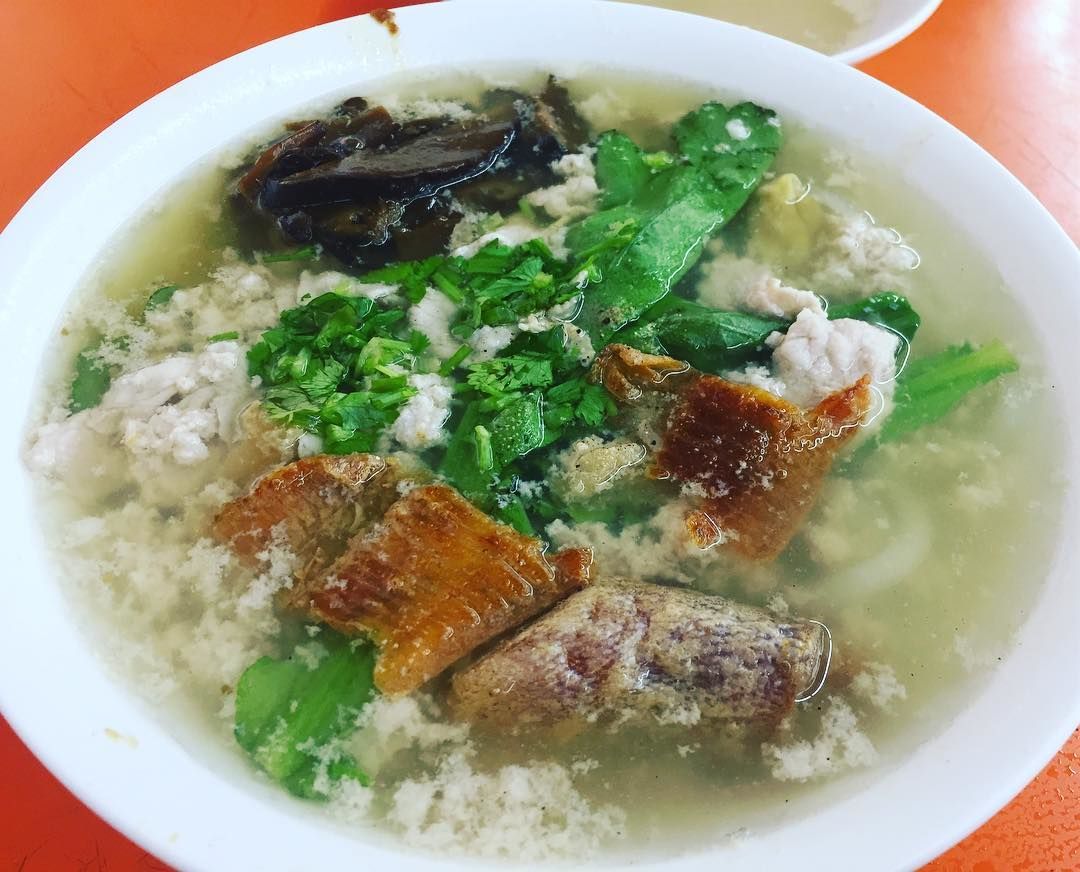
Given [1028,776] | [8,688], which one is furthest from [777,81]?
[8,688]

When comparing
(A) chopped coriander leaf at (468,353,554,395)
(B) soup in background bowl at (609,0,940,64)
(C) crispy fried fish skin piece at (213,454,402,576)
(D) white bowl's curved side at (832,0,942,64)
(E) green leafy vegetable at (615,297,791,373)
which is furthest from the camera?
(B) soup in background bowl at (609,0,940,64)

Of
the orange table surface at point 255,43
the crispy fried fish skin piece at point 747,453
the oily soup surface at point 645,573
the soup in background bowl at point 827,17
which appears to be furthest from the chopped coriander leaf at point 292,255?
the soup in background bowl at point 827,17

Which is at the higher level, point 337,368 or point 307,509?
point 337,368

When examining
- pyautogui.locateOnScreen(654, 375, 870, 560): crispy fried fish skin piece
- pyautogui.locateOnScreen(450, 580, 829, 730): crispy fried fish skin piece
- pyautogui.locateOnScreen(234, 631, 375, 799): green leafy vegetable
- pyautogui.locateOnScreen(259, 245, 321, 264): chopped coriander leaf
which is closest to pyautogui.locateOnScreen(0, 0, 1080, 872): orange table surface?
pyautogui.locateOnScreen(259, 245, 321, 264): chopped coriander leaf

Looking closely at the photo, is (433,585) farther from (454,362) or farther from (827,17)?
(827,17)

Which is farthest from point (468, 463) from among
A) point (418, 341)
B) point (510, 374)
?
point (418, 341)

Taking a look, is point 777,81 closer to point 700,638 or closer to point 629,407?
point 629,407

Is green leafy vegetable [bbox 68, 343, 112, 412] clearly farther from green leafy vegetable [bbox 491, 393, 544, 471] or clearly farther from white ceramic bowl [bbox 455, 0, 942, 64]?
white ceramic bowl [bbox 455, 0, 942, 64]
